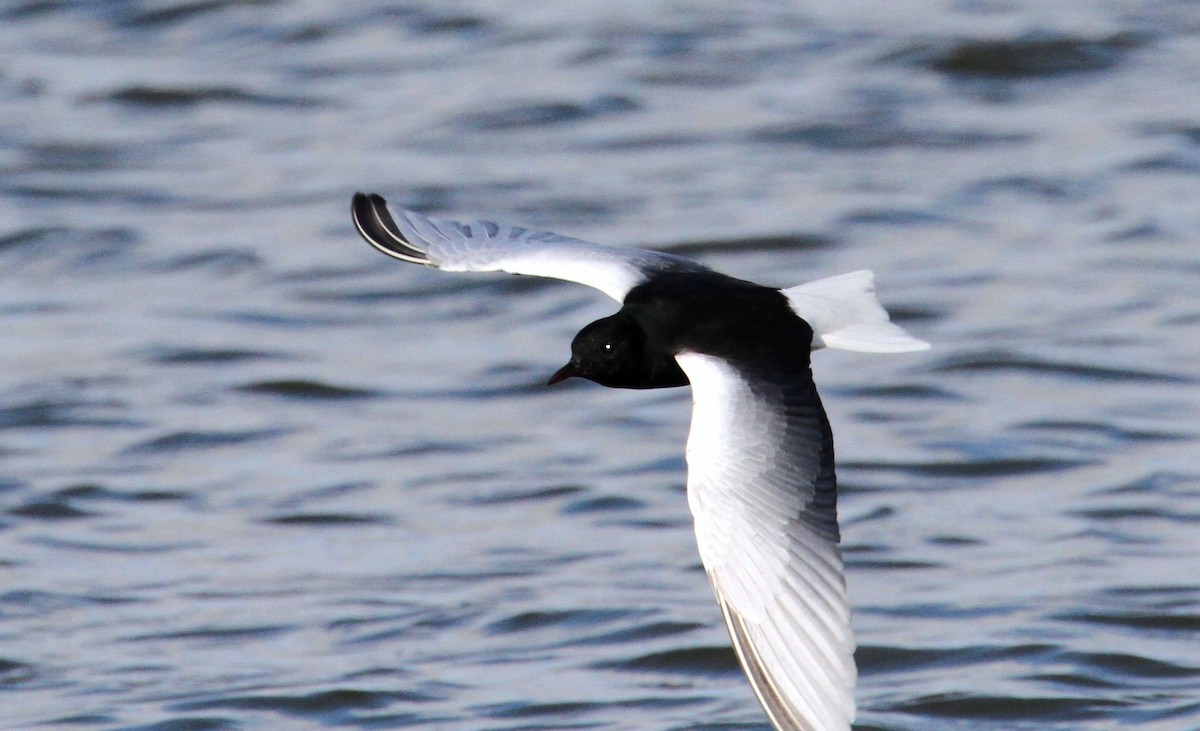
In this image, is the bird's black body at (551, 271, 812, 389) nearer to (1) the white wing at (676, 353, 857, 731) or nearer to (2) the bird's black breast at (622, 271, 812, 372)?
(2) the bird's black breast at (622, 271, 812, 372)

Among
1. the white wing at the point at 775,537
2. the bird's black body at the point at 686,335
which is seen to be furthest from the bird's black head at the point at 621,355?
the white wing at the point at 775,537

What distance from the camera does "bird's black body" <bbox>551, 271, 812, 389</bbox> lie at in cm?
516

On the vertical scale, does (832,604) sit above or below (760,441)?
below

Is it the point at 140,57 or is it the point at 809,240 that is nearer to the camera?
the point at 809,240

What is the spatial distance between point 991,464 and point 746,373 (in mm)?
3239

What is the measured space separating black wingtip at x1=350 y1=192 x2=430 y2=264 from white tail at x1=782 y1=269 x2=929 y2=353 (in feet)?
3.70

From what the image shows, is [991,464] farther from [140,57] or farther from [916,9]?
[140,57]

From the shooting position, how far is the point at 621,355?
531cm

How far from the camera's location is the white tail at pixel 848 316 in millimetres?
5191

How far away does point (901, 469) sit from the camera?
8062mm

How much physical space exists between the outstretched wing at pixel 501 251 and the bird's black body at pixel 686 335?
293 millimetres

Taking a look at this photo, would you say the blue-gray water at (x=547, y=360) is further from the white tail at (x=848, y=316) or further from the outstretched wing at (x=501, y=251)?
the white tail at (x=848, y=316)

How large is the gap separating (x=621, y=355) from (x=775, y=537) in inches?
29.5

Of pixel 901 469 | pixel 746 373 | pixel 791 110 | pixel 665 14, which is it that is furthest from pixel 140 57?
pixel 746 373
